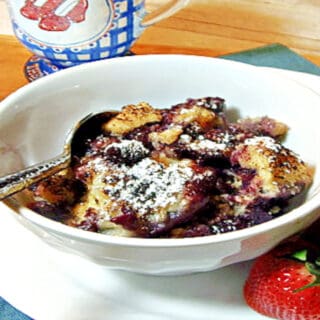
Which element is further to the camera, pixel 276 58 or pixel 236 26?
pixel 236 26

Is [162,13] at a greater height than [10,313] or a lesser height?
greater

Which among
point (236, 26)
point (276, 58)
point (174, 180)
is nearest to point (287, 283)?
point (174, 180)

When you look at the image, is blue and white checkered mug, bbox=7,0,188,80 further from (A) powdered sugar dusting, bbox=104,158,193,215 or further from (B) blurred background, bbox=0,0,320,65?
(A) powdered sugar dusting, bbox=104,158,193,215

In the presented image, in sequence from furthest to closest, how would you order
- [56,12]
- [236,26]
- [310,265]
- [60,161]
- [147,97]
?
1. [236,26]
2. [56,12]
3. [147,97]
4. [60,161]
5. [310,265]

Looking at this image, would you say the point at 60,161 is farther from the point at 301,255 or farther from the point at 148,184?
the point at 301,255

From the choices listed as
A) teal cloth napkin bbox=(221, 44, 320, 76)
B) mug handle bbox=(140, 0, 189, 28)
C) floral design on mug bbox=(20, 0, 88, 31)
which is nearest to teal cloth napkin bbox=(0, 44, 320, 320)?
teal cloth napkin bbox=(221, 44, 320, 76)

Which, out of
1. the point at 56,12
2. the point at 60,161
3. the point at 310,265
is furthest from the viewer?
the point at 56,12

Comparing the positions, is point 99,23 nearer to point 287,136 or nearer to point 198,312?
point 287,136
